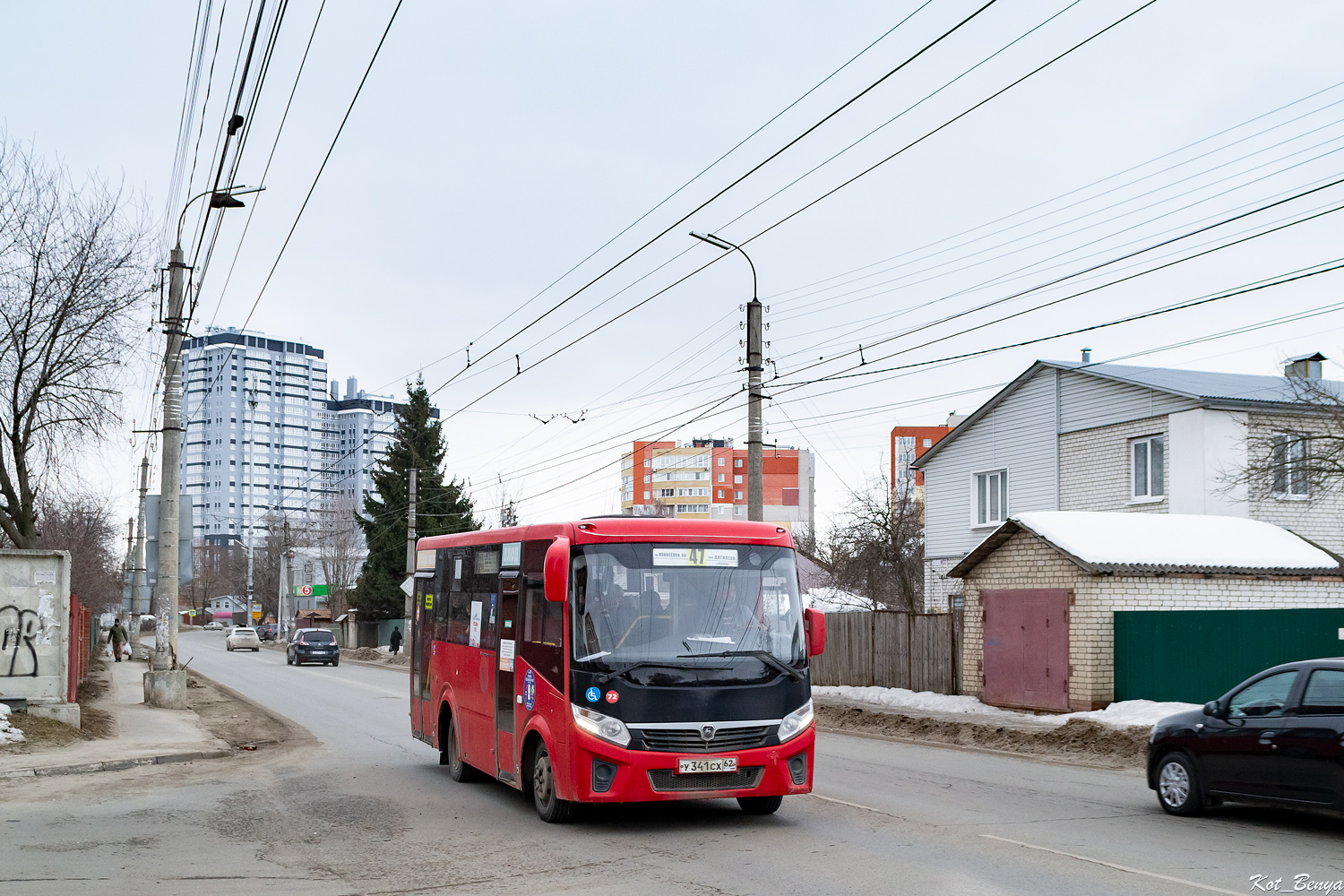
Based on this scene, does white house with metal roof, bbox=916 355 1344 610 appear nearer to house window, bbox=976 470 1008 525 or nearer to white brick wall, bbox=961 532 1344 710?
house window, bbox=976 470 1008 525

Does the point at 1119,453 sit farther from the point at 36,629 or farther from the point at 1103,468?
the point at 36,629

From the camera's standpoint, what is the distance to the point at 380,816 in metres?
11.4

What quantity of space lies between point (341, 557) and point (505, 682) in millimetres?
88393

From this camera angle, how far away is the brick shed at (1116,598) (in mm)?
21250

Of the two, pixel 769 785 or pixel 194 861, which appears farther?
pixel 769 785

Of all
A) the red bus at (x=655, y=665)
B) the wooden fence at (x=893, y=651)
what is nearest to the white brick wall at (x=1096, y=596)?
the wooden fence at (x=893, y=651)

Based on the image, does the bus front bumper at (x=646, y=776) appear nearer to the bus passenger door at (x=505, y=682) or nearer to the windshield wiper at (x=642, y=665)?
the windshield wiper at (x=642, y=665)

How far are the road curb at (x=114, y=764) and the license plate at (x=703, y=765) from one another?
8702 millimetres

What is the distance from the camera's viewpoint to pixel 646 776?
997cm

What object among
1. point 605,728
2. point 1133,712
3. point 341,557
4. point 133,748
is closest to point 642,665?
point 605,728

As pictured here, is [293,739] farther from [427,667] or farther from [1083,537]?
[1083,537]

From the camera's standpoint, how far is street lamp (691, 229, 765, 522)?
79.2 feet

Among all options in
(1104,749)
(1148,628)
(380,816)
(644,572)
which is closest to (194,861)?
(380,816)

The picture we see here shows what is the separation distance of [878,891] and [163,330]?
1958 centimetres
